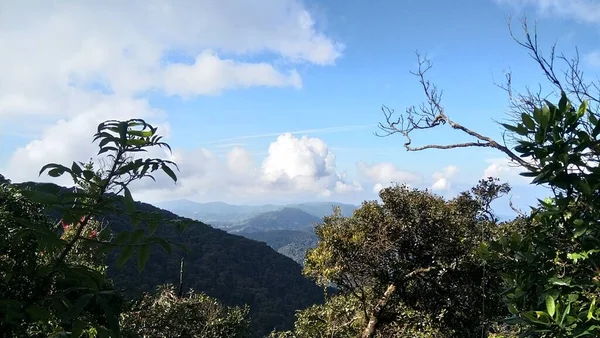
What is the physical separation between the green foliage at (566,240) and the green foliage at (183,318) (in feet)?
31.7

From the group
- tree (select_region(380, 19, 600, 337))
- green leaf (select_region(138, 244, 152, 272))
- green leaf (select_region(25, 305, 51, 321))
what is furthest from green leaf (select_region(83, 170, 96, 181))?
tree (select_region(380, 19, 600, 337))

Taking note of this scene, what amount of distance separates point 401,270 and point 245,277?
5110cm

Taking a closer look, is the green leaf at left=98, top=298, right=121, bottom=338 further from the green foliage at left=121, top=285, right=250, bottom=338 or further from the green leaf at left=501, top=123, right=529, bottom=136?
the green foliage at left=121, top=285, right=250, bottom=338

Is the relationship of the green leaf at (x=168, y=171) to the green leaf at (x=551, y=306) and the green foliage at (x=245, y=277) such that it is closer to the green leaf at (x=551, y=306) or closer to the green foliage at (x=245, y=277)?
the green leaf at (x=551, y=306)

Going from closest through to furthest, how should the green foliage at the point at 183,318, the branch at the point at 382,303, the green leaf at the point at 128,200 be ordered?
the green leaf at the point at 128,200 → the branch at the point at 382,303 → the green foliage at the point at 183,318

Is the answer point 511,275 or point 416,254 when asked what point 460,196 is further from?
point 511,275

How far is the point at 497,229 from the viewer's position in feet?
29.8

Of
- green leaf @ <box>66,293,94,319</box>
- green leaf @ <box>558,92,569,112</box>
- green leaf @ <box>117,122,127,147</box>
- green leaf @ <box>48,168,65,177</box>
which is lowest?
green leaf @ <box>66,293,94,319</box>

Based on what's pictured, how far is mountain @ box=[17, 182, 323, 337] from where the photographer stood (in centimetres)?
4366

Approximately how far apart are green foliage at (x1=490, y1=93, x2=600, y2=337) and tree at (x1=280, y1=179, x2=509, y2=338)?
7.33 meters

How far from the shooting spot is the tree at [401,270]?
922 cm

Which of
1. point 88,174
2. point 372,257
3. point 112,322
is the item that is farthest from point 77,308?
point 372,257

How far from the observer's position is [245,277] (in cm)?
5806

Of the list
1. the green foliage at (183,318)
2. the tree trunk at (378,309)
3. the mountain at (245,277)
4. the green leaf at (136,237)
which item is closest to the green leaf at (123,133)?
the green leaf at (136,237)
